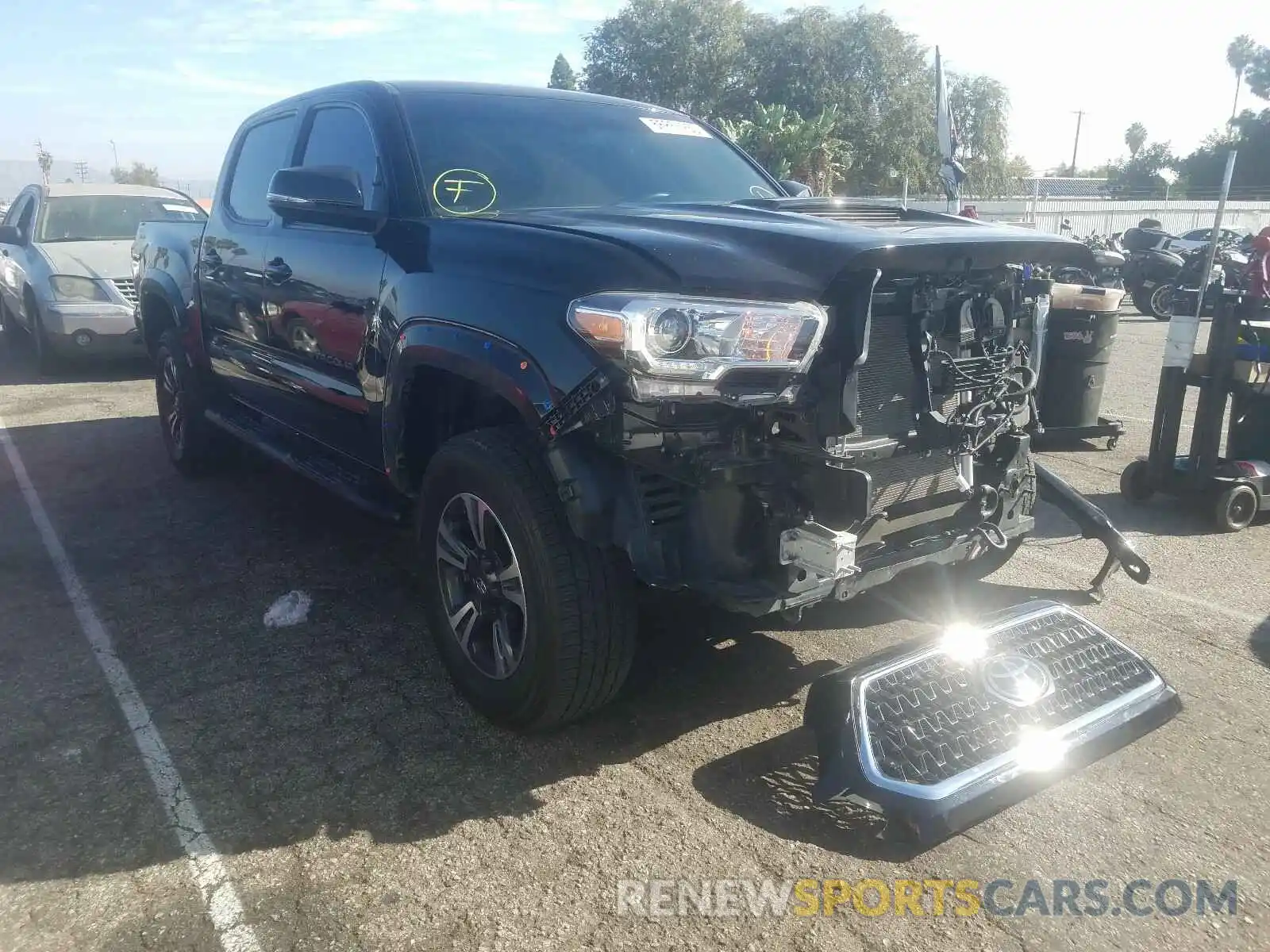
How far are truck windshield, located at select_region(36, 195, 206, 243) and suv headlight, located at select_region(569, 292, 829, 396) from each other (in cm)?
969

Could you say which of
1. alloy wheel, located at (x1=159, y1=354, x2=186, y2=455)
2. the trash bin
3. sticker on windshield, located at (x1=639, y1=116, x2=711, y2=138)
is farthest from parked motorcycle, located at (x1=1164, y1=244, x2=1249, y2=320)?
alloy wheel, located at (x1=159, y1=354, x2=186, y2=455)

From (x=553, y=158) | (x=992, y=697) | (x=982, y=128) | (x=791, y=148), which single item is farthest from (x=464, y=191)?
(x=982, y=128)

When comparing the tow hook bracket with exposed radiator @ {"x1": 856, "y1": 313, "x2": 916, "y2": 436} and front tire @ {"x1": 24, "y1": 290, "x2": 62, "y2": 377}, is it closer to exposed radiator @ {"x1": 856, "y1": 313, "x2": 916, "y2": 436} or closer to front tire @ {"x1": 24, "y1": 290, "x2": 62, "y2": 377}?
exposed radiator @ {"x1": 856, "y1": 313, "x2": 916, "y2": 436}

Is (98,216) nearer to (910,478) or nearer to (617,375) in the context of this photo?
(617,375)

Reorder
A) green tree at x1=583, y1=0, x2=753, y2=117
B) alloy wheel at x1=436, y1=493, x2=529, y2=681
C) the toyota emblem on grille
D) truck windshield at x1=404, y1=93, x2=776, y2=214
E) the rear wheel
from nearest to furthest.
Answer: the toyota emblem on grille, alloy wheel at x1=436, y1=493, x2=529, y2=681, the rear wheel, truck windshield at x1=404, y1=93, x2=776, y2=214, green tree at x1=583, y1=0, x2=753, y2=117

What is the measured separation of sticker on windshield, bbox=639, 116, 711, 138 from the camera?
4.43m

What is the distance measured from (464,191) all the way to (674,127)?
1.23 meters

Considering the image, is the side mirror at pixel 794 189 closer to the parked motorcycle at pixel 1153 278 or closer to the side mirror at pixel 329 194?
the side mirror at pixel 329 194

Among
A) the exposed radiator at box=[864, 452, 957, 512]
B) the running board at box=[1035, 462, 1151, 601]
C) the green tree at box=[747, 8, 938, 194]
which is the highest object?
the green tree at box=[747, 8, 938, 194]

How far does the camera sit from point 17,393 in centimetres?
941

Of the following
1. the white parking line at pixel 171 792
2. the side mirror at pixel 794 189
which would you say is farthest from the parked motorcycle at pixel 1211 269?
the white parking line at pixel 171 792

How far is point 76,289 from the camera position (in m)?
10.1

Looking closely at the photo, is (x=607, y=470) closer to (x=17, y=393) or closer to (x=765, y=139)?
(x=17, y=393)

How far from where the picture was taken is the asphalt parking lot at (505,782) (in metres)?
2.40
